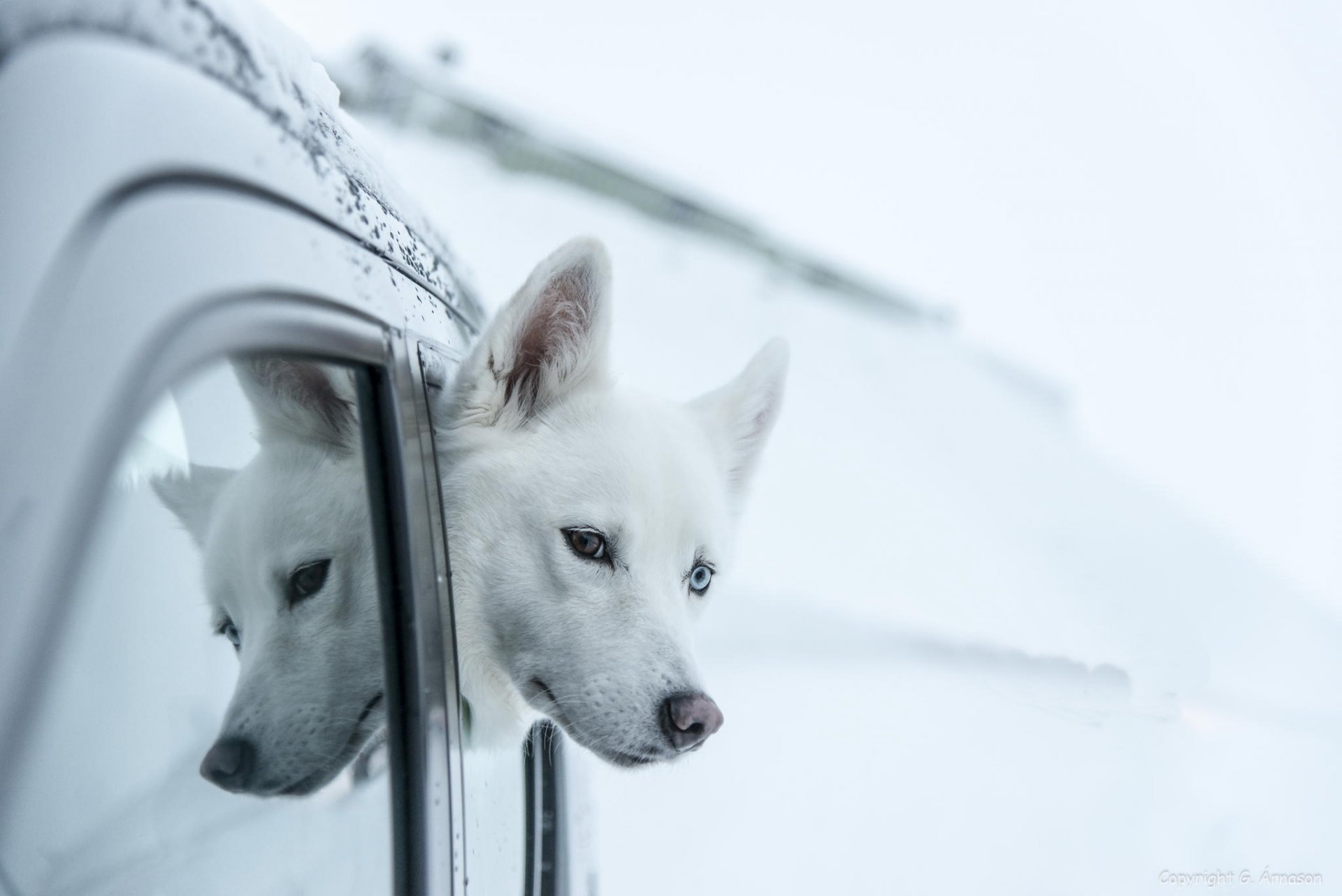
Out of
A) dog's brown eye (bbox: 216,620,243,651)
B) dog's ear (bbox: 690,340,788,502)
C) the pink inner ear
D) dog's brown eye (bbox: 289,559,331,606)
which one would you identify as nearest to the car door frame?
dog's brown eye (bbox: 289,559,331,606)

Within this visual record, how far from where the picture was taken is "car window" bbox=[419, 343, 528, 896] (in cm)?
113

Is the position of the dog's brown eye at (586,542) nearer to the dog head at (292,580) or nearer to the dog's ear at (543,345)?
the dog's ear at (543,345)

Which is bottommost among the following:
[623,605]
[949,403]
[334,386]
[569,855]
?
[569,855]

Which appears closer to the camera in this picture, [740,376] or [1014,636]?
[740,376]

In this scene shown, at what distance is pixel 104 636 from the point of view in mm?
611

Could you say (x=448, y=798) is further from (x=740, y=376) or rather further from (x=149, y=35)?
(x=740, y=376)

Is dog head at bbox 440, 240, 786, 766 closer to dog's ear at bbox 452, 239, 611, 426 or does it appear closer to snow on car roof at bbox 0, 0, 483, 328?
dog's ear at bbox 452, 239, 611, 426

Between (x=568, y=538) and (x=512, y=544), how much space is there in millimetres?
93

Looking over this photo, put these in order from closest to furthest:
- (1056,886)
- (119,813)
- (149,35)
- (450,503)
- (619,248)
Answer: (149,35)
(119,813)
(450,503)
(1056,886)
(619,248)

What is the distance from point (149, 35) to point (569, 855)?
1.67 m

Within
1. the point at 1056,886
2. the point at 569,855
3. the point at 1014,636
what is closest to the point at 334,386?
the point at 569,855

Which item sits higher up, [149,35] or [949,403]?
[949,403]

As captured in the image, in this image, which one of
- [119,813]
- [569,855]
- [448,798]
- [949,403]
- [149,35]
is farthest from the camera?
[949,403]

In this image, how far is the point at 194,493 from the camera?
2.40 feet
